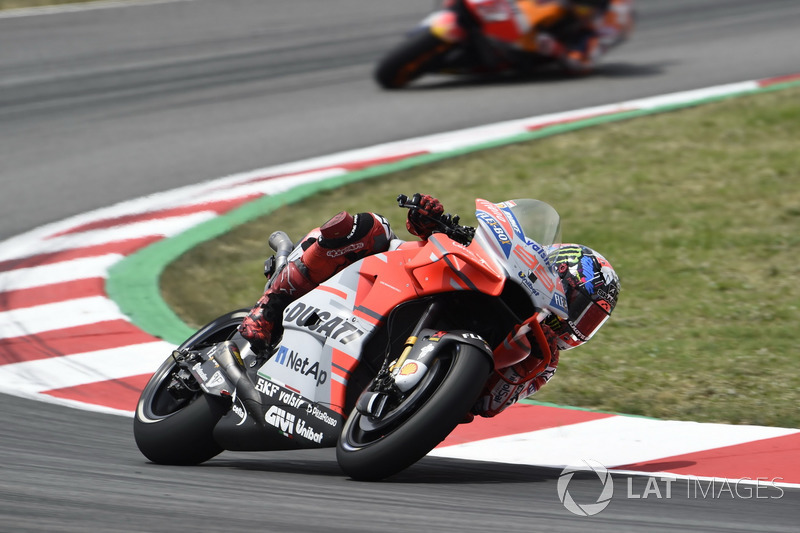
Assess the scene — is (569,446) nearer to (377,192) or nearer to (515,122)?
(377,192)

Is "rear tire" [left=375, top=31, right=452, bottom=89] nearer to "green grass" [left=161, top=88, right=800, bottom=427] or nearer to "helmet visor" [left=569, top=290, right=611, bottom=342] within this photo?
"green grass" [left=161, top=88, right=800, bottom=427]

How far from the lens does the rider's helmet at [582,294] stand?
14.2 ft

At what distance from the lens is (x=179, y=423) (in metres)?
4.45

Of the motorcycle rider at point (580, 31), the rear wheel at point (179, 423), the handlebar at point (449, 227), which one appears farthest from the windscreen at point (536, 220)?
the motorcycle rider at point (580, 31)

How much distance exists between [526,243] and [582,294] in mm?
381

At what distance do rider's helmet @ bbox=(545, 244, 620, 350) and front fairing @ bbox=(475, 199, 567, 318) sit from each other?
0.36ft

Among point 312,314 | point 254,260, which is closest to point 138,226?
point 254,260

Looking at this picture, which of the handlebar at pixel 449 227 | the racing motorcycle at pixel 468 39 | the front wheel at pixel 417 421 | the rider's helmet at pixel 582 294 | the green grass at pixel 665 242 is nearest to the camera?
the front wheel at pixel 417 421

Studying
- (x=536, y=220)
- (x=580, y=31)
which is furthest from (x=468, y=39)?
(x=536, y=220)

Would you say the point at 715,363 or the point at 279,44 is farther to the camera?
the point at 279,44

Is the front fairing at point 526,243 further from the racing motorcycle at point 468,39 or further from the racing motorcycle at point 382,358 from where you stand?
the racing motorcycle at point 468,39

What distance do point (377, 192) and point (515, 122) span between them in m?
2.76

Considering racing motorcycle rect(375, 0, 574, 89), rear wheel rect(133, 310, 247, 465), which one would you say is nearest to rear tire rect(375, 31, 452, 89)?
racing motorcycle rect(375, 0, 574, 89)

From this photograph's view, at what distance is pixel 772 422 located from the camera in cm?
508
